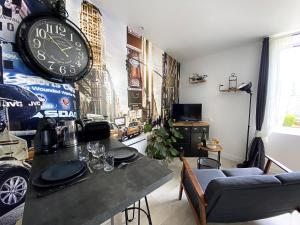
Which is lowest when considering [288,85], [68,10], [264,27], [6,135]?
[6,135]

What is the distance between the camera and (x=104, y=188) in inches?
26.0

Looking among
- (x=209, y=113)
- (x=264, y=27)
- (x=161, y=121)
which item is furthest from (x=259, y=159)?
(x=264, y=27)

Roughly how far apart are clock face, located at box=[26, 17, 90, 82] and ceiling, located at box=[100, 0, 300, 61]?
0.60m

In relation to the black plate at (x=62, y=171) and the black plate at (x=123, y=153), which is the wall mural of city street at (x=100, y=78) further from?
the black plate at (x=123, y=153)

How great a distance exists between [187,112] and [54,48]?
2825 millimetres

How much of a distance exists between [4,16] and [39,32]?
8.1 inches

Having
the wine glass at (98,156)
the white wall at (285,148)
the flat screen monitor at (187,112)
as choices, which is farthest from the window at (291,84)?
the wine glass at (98,156)

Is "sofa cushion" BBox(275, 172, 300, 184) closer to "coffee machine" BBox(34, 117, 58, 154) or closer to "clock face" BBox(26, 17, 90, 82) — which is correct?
"coffee machine" BBox(34, 117, 58, 154)

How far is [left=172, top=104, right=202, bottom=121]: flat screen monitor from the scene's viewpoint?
3383mm

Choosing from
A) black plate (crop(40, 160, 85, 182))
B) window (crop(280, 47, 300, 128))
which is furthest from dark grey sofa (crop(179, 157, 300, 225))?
window (crop(280, 47, 300, 128))

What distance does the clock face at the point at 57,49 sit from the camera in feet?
3.83

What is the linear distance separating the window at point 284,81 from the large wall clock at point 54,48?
288 centimetres

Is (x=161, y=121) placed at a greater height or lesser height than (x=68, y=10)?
lesser

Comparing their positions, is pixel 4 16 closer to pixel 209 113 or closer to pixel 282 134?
pixel 209 113
